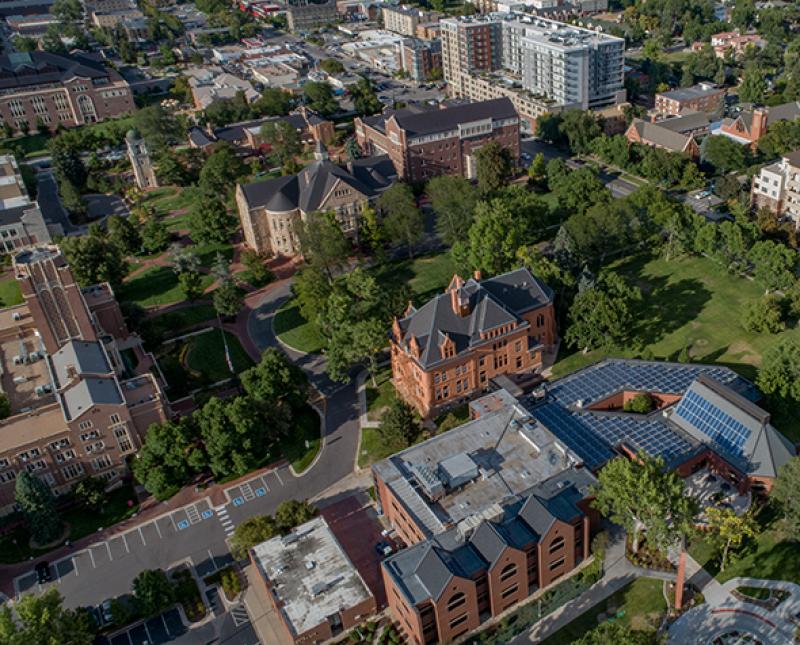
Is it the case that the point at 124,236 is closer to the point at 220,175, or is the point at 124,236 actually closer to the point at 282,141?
the point at 220,175

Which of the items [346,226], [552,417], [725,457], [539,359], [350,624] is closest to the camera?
[350,624]

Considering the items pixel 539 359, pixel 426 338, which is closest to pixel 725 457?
pixel 539 359

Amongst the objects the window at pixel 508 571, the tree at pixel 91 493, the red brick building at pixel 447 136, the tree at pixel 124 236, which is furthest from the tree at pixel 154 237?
the window at pixel 508 571

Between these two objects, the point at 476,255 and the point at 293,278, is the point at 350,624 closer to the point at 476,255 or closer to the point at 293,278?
the point at 476,255

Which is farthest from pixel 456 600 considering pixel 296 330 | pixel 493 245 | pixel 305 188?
pixel 305 188

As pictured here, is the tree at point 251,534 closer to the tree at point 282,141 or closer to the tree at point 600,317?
the tree at point 600,317
